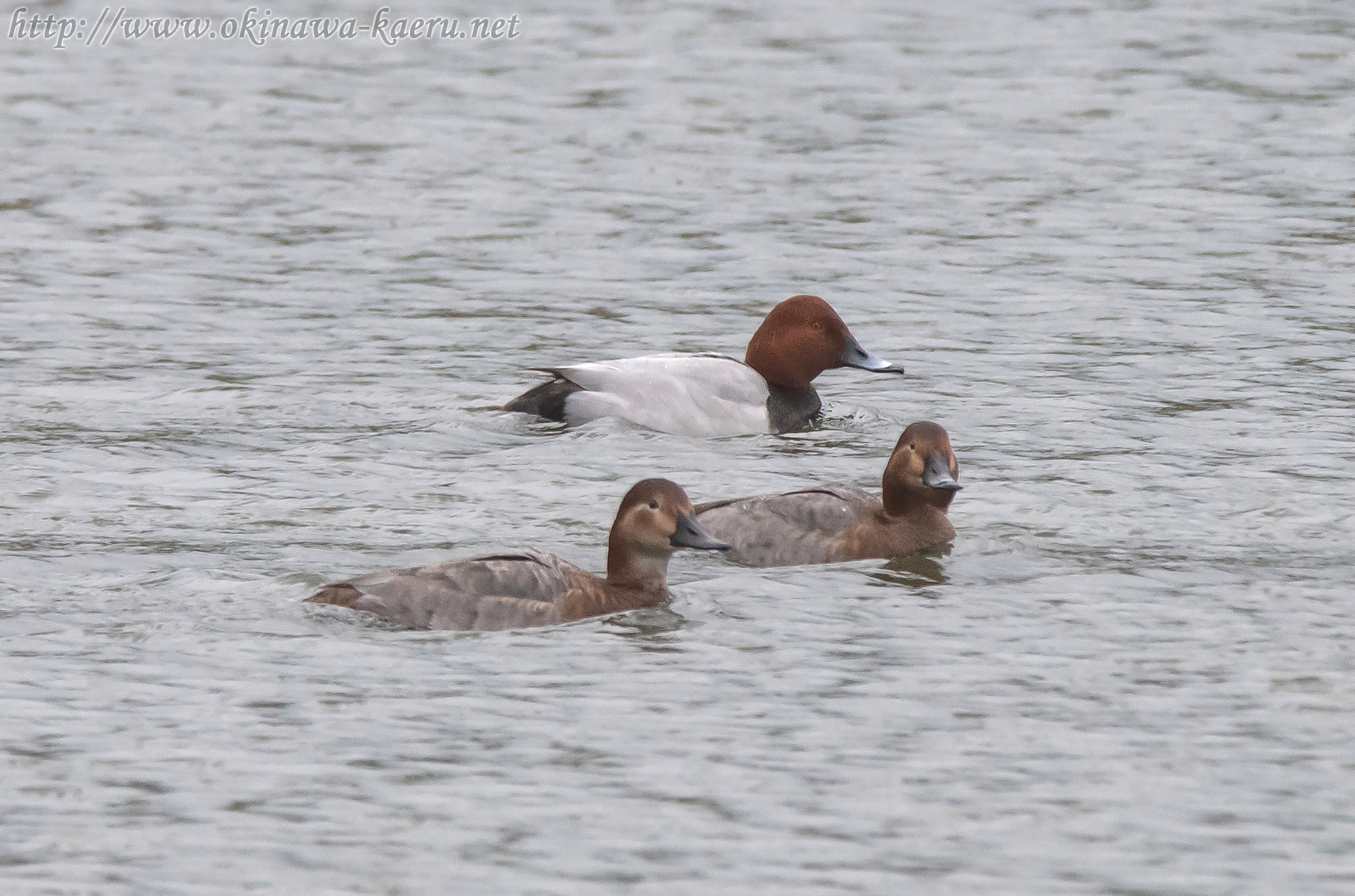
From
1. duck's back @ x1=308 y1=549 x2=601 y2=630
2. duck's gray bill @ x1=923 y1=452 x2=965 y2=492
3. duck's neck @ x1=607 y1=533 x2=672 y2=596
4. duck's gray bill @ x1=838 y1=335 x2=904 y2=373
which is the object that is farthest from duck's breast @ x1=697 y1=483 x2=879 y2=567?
duck's gray bill @ x1=838 y1=335 x2=904 y2=373

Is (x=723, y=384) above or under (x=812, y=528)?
above

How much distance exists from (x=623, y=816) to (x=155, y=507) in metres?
4.71

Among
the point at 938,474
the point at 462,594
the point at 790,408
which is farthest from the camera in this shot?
the point at 790,408

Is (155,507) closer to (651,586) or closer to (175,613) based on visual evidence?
(175,613)

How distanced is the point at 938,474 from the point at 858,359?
A: 346cm

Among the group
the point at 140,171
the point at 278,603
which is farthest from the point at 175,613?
the point at 140,171

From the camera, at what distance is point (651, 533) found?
999 cm

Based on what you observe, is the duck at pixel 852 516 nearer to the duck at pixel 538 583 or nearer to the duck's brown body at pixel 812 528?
the duck's brown body at pixel 812 528

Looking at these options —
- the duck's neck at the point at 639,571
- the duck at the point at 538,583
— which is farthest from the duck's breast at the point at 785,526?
the duck's neck at the point at 639,571

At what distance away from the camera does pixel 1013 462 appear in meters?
12.7

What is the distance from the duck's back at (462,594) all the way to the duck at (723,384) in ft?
12.4

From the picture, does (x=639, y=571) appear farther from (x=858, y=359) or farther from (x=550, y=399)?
(x=858, y=359)

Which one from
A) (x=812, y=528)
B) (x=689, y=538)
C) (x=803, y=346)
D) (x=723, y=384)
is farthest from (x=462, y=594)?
(x=803, y=346)

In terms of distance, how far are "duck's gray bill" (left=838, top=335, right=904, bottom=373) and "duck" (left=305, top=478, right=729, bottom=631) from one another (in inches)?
173
